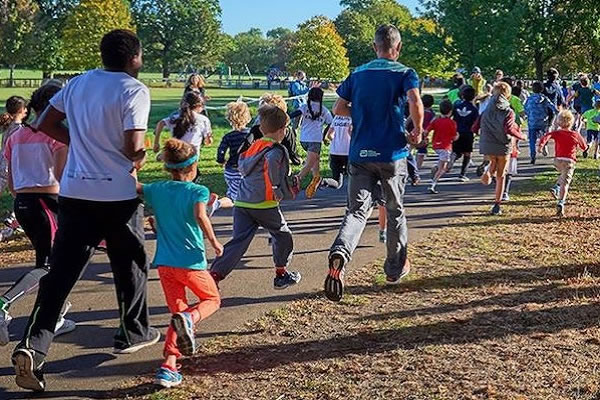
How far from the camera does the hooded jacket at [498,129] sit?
10547 millimetres

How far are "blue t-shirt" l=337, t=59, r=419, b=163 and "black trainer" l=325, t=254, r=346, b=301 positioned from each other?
3.32 feet

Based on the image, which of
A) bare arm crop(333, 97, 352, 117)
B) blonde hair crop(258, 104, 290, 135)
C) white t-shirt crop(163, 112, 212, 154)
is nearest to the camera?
blonde hair crop(258, 104, 290, 135)

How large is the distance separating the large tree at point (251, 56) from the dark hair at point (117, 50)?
125579 millimetres

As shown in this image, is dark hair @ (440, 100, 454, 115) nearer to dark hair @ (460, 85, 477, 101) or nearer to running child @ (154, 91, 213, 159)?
dark hair @ (460, 85, 477, 101)

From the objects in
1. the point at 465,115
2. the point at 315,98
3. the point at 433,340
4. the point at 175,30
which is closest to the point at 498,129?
the point at 465,115

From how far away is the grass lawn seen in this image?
15.3 feet

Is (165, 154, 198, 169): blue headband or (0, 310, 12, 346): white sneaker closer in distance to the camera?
(165, 154, 198, 169): blue headband

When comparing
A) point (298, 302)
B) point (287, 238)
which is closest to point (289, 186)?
point (287, 238)

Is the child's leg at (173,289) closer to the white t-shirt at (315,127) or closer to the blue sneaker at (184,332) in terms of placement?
the blue sneaker at (184,332)

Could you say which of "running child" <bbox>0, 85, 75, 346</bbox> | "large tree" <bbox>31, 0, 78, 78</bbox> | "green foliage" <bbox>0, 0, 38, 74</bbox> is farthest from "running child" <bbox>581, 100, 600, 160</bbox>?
"large tree" <bbox>31, 0, 78, 78</bbox>

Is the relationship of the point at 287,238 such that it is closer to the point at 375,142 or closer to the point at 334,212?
the point at 375,142

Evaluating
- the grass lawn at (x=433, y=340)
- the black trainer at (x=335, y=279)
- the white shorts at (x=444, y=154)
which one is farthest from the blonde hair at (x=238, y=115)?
the white shorts at (x=444, y=154)

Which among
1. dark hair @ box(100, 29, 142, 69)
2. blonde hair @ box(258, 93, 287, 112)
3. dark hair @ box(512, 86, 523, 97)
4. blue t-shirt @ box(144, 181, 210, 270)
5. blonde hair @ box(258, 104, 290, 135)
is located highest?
dark hair @ box(100, 29, 142, 69)

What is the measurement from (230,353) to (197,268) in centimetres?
72
